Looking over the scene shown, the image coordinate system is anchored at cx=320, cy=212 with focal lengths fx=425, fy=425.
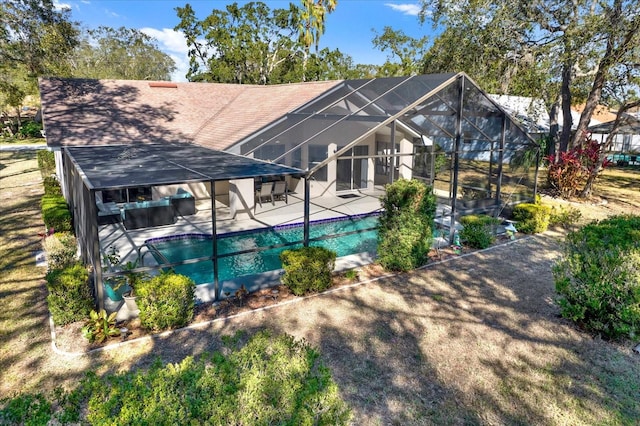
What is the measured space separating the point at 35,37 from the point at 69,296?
31369 millimetres

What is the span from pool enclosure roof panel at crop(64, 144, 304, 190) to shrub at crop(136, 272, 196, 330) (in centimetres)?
193

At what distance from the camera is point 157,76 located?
72188 mm

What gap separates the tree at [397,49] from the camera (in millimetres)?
43412

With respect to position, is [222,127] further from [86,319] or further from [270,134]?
[86,319]

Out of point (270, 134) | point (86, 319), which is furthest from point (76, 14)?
point (86, 319)

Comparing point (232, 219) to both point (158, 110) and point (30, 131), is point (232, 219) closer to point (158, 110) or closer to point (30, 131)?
point (158, 110)

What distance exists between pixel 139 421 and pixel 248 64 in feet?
127

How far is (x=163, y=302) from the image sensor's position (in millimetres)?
7809

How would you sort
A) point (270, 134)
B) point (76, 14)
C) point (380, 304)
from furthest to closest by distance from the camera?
point (76, 14) → point (270, 134) → point (380, 304)

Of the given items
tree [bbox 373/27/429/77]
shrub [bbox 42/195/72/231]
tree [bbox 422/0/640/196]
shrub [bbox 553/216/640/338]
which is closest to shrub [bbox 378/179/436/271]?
shrub [bbox 553/216/640/338]

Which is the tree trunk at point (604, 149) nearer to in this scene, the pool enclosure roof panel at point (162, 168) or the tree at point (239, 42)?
the pool enclosure roof panel at point (162, 168)

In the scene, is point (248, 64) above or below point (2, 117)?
above

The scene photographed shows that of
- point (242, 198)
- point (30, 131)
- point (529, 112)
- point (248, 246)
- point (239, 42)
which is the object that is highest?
A: point (239, 42)

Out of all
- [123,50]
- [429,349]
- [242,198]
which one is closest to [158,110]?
[242,198]
